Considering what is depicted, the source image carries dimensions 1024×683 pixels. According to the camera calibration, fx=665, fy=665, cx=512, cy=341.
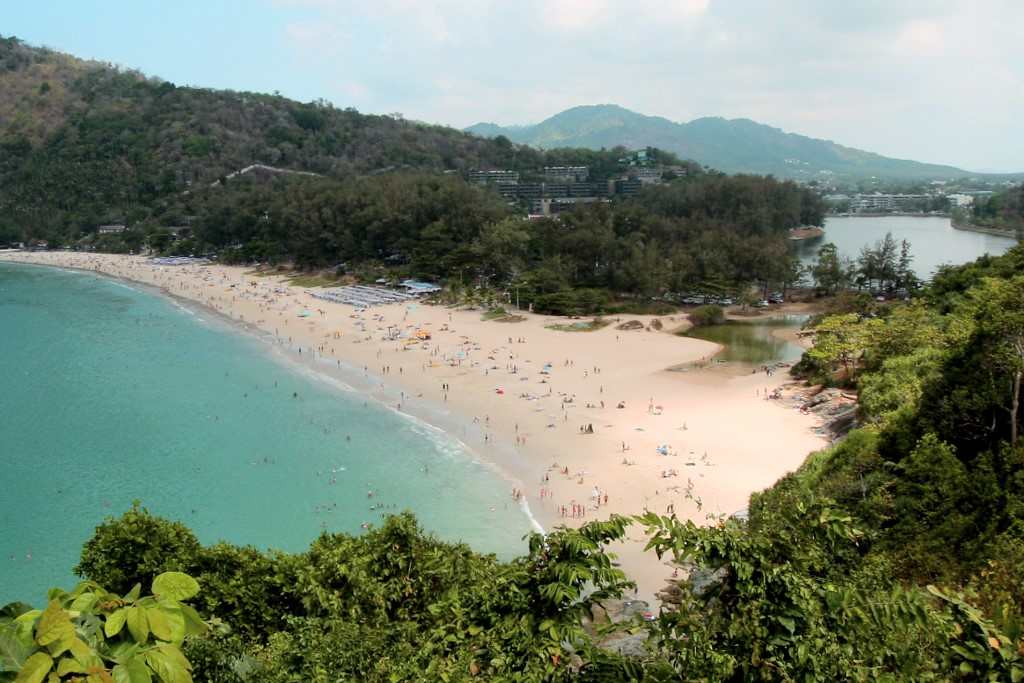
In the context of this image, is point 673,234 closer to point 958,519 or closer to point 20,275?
point 958,519

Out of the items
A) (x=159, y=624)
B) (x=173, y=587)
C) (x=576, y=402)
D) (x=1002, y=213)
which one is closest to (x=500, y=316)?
(x=576, y=402)

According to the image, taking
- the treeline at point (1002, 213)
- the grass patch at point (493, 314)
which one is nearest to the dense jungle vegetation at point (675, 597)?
the grass patch at point (493, 314)

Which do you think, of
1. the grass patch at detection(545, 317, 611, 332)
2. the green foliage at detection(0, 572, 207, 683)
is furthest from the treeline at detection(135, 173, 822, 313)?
the green foliage at detection(0, 572, 207, 683)

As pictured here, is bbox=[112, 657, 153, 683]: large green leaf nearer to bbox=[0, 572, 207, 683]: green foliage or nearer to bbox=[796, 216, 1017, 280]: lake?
bbox=[0, 572, 207, 683]: green foliage

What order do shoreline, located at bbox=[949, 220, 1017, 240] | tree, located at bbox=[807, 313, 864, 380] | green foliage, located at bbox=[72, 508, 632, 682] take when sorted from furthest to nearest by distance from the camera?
1. shoreline, located at bbox=[949, 220, 1017, 240]
2. tree, located at bbox=[807, 313, 864, 380]
3. green foliage, located at bbox=[72, 508, 632, 682]

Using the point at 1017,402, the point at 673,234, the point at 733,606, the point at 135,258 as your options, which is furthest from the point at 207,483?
the point at 135,258

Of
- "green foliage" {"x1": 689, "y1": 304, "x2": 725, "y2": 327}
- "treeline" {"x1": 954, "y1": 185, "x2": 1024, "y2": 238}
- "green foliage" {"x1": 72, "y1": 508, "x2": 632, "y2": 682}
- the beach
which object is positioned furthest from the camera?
"treeline" {"x1": 954, "y1": 185, "x2": 1024, "y2": 238}

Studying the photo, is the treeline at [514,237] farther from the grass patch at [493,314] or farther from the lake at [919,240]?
the lake at [919,240]

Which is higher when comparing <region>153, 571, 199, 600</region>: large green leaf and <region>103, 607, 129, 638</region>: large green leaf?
<region>103, 607, 129, 638</region>: large green leaf
